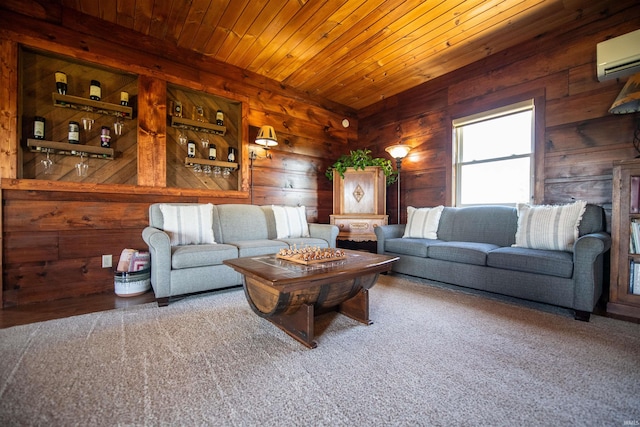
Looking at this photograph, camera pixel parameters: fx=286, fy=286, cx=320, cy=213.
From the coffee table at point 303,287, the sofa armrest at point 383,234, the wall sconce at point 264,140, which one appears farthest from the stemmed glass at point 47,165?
the sofa armrest at point 383,234

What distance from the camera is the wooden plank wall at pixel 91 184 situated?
2.37m

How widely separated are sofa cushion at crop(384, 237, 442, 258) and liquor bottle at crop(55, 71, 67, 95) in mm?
3506

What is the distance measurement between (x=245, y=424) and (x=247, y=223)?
8.01 ft

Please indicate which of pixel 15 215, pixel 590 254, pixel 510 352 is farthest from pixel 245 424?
pixel 15 215

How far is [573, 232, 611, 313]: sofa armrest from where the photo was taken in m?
1.95

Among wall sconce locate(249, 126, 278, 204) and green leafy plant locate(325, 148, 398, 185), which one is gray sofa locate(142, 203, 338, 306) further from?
green leafy plant locate(325, 148, 398, 185)

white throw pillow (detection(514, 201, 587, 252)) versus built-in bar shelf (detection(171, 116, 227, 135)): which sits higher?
built-in bar shelf (detection(171, 116, 227, 135))

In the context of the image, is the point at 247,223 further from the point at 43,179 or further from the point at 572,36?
the point at 572,36

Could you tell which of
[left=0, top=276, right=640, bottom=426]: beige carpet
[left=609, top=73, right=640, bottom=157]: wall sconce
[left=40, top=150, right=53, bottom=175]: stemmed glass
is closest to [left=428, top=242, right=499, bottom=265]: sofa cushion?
[left=0, top=276, right=640, bottom=426]: beige carpet

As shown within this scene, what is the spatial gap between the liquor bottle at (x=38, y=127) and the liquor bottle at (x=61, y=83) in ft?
0.98

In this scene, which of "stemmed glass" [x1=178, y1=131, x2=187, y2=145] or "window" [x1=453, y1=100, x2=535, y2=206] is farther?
"stemmed glass" [x1=178, y1=131, x2=187, y2=145]

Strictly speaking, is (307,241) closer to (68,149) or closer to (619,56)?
(68,149)

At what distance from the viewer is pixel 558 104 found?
9.18 feet

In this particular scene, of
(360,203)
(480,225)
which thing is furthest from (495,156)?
(360,203)
